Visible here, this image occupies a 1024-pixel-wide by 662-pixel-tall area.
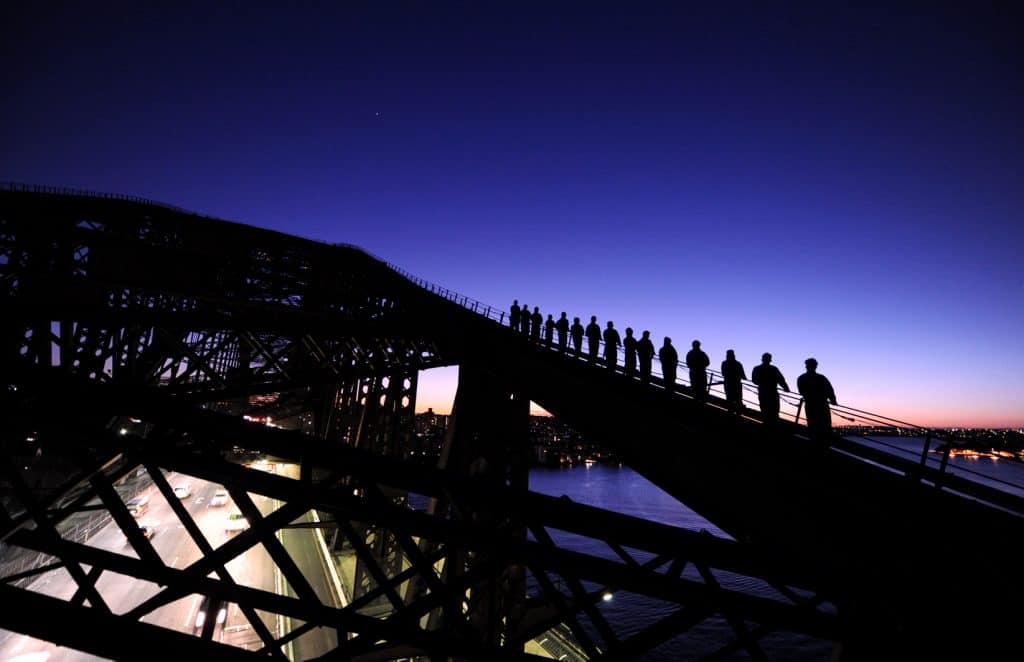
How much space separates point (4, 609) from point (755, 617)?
4097mm

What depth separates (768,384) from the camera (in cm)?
820

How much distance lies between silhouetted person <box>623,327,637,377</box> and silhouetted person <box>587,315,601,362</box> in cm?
139

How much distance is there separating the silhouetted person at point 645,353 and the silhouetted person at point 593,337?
103 inches

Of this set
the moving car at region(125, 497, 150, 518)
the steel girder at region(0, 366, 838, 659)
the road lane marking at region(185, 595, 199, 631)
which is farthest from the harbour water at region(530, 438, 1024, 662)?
the moving car at region(125, 497, 150, 518)

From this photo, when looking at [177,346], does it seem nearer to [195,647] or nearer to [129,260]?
[129,260]

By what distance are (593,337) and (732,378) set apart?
692cm

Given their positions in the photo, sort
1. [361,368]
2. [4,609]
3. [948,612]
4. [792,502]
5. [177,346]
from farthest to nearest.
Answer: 1. [361,368]
2. [177,346]
3. [792,502]
4. [948,612]
5. [4,609]

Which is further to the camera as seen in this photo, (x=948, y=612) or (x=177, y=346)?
(x=177, y=346)

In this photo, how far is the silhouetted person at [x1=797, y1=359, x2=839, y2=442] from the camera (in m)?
6.93

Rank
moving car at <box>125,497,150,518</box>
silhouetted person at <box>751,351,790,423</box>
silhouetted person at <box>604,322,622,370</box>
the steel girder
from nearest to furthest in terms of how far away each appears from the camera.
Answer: the steel girder < silhouetted person at <box>751,351,790,423</box> < silhouetted person at <box>604,322,622,370</box> < moving car at <box>125,497,150,518</box>

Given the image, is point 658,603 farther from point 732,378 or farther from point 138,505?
point 138,505

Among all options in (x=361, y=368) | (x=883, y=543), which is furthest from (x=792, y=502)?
(x=361, y=368)

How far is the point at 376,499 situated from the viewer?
2949 millimetres

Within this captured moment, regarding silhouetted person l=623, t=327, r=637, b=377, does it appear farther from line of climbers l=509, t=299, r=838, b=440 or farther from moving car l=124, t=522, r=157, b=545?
moving car l=124, t=522, r=157, b=545
